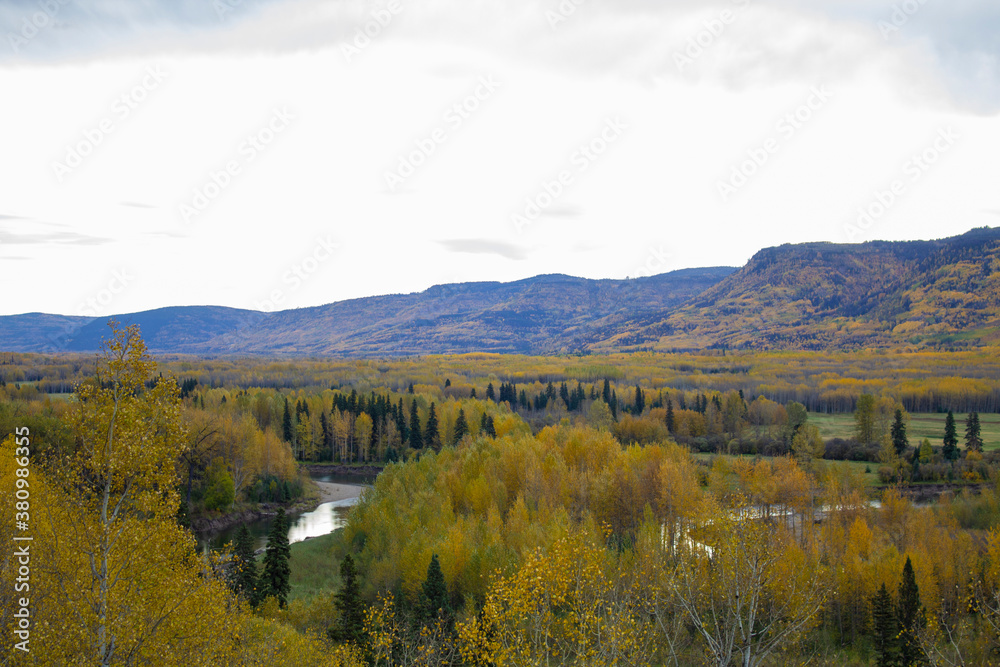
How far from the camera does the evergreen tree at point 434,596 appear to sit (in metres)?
33.8

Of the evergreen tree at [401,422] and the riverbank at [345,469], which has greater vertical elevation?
the evergreen tree at [401,422]

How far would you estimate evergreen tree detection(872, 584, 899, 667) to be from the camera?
33531 mm

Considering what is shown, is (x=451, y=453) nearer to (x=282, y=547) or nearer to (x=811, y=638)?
(x=282, y=547)

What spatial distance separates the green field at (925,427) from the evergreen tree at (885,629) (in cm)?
7143

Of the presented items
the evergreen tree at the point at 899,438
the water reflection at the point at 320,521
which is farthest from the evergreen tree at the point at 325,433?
the evergreen tree at the point at 899,438

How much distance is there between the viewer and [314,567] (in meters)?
50.1

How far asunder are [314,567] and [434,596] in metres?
20.2

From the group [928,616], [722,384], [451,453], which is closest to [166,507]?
[928,616]

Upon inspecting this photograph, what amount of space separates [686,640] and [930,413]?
123 metres

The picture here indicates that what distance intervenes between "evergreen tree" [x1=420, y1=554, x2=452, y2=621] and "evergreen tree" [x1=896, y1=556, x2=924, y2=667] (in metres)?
24.2

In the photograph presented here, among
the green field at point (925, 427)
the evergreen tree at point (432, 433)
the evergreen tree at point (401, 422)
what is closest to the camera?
the green field at point (925, 427)

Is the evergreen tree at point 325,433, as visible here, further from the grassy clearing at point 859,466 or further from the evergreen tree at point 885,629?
the evergreen tree at point 885,629

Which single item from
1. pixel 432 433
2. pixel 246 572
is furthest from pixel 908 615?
pixel 432 433

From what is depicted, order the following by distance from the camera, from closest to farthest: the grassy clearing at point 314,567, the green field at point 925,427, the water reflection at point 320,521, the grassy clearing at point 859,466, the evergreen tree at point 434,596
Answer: the evergreen tree at point 434,596 < the grassy clearing at point 314,567 < the water reflection at point 320,521 < the grassy clearing at point 859,466 < the green field at point 925,427
